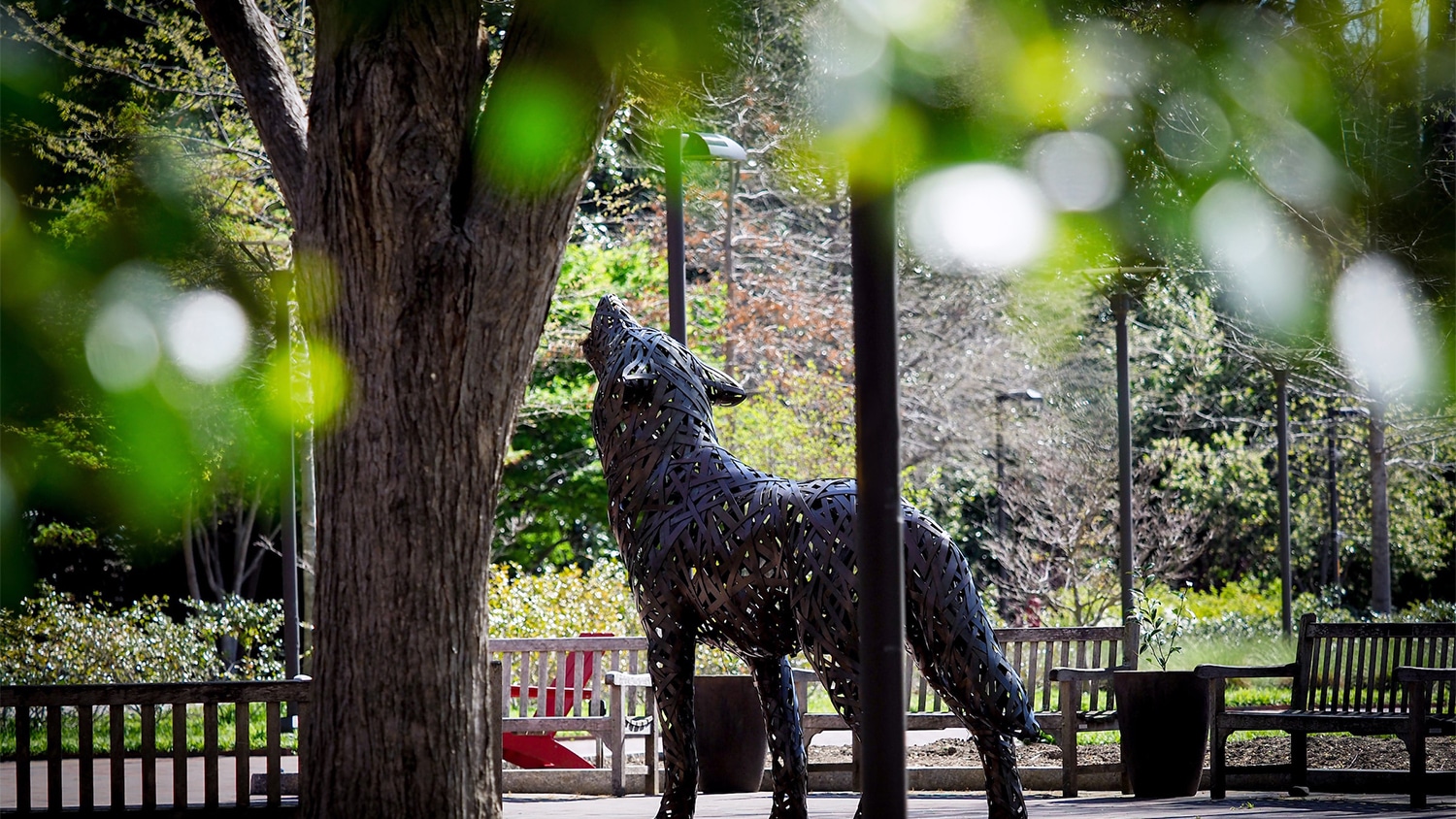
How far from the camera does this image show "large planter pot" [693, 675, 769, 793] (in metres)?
9.56

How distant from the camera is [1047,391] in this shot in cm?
2594

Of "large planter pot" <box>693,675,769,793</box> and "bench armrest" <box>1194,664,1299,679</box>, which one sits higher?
"bench armrest" <box>1194,664,1299,679</box>

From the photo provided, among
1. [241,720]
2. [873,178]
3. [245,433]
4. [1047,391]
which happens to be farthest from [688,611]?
[1047,391]

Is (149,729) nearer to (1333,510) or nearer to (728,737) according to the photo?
(728,737)

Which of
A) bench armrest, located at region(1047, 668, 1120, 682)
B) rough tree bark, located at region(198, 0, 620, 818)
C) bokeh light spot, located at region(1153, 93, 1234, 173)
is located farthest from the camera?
bench armrest, located at region(1047, 668, 1120, 682)

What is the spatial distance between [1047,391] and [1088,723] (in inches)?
659

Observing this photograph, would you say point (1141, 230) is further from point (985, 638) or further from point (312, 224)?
point (312, 224)

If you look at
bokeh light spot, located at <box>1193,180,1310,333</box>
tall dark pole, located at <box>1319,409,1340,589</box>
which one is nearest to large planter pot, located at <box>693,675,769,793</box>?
bokeh light spot, located at <box>1193,180,1310,333</box>

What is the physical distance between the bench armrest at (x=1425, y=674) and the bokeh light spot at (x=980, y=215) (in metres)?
4.42

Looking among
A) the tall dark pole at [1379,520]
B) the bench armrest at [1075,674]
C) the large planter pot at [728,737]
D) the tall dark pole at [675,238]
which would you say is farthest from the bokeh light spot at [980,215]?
the tall dark pole at [1379,520]

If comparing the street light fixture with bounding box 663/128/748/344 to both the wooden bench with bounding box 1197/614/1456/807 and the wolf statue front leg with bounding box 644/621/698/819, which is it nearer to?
the wolf statue front leg with bounding box 644/621/698/819

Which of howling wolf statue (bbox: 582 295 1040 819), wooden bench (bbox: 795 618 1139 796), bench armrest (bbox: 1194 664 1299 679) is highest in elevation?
howling wolf statue (bbox: 582 295 1040 819)

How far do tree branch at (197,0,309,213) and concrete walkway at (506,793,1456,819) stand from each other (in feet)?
13.8

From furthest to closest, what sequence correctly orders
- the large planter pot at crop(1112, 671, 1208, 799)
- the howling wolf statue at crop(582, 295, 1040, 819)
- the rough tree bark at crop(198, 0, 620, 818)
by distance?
the large planter pot at crop(1112, 671, 1208, 799) → the howling wolf statue at crop(582, 295, 1040, 819) → the rough tree bark at crop(198, 0, 620, 818)
